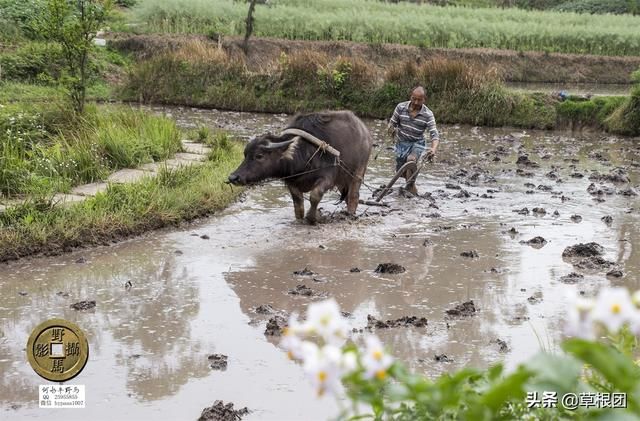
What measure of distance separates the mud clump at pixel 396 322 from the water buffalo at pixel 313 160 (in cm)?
274

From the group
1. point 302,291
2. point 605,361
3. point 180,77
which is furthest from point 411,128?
point 180,77

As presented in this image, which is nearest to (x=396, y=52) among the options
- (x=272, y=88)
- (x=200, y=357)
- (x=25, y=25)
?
(x=272, y=88)

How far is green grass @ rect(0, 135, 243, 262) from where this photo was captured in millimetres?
7098

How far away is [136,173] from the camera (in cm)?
955

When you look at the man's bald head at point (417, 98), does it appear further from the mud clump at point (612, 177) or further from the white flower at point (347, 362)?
the white flower at point (347, 362)

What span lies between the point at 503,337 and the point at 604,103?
13.1m

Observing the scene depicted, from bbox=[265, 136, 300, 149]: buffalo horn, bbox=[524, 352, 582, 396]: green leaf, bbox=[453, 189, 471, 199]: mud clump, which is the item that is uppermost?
bbox=[524, 352, 582, 396]: green leaf

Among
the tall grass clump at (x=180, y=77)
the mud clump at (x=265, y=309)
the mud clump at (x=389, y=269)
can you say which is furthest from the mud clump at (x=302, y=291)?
the tall grass clump at (x=180, y=77)

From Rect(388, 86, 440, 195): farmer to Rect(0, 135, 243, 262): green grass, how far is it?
7.05ft

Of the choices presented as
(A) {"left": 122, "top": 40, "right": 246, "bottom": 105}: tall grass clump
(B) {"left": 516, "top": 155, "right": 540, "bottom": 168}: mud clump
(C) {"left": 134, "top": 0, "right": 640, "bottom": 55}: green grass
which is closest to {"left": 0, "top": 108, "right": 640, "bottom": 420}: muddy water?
(B) {"left": 516, "top": 155, "right": 540, "bottom": 168}: mud clump

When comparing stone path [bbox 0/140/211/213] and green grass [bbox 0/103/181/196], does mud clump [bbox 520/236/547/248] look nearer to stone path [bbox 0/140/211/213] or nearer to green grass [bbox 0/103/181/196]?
stone path [bbox 0/140/211/213]

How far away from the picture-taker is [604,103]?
57.0 ft

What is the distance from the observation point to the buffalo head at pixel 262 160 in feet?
26.6

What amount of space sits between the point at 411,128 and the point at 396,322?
4765 millimetres
